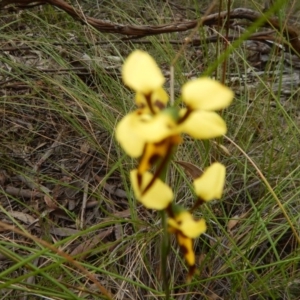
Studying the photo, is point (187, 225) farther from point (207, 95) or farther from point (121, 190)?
point (121, 190)

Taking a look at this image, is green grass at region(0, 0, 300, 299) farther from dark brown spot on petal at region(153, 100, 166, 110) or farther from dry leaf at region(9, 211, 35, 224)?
dark brown spot on petal at region(153, 100, 166, 110)

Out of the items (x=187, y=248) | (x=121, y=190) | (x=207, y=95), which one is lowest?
(x=187, y=248)

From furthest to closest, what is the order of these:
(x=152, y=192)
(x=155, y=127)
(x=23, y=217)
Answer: (x=23, y=217), (x=152, y=192), (x=155, y=127)

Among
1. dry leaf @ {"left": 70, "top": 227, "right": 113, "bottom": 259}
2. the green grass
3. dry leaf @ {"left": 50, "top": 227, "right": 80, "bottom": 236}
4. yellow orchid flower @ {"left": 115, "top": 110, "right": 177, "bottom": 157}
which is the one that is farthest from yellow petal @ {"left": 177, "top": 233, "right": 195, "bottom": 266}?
dry leaf @ {"left": 50, "top": 227, "right": 80, "bottom": 236}

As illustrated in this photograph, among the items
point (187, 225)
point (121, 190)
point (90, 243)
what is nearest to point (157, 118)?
point (187, 225)

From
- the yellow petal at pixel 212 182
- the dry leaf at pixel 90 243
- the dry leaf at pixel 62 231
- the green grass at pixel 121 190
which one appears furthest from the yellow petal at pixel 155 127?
the dry leaf at pixel 62 231

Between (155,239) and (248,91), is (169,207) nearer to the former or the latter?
(155,239)

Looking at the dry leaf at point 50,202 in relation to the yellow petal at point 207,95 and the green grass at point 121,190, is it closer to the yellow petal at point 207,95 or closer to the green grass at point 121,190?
the green grass at point 121,190
